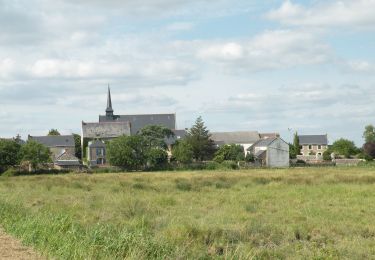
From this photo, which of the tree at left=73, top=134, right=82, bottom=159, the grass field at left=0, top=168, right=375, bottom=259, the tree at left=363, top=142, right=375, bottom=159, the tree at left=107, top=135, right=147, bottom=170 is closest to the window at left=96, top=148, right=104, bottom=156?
the tree at left=73, top=134, right=82, bottom=159

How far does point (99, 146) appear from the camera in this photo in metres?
103

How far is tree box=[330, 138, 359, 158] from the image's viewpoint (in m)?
121

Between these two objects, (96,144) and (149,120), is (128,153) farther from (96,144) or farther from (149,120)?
(149,120)

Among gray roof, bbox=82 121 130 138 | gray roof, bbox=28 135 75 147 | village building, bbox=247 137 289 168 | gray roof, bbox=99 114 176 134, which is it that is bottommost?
village building, bbox=247 137 289 168

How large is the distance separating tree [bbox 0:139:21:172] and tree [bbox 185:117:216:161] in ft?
101

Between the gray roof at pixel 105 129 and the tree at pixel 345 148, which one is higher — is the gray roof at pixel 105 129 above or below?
above

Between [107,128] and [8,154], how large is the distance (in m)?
37.2

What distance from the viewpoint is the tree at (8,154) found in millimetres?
74688

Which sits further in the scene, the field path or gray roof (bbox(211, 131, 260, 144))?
gray roof (bbox(211, 131, 260, 144))

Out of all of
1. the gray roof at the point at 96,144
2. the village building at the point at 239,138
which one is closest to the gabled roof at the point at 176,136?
the village building at the point at 239,138

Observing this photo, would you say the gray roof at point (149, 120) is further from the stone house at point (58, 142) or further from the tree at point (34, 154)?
the tree at point (34, 154)

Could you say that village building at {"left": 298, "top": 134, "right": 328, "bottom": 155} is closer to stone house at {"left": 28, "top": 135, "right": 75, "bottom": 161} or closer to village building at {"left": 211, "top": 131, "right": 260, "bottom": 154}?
village building at {"left": 211, "top": 131, "right": 260, "bottom": 154}

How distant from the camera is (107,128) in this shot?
365 feet

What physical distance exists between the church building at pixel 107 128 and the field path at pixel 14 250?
292ft
